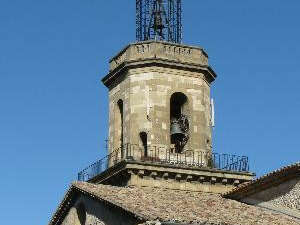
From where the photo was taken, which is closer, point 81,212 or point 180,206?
point 180,206

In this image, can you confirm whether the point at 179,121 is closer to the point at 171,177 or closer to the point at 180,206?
the point at 171,177

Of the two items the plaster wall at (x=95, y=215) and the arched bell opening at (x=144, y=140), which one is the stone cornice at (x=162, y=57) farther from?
the plaster wall at (x=95, y=215)

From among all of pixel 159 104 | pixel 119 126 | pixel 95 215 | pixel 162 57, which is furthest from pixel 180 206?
pixel 162 57

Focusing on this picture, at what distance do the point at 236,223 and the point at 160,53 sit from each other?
34.1 ft

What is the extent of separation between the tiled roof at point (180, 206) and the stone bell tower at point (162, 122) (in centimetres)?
93

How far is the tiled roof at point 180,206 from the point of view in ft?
78.9

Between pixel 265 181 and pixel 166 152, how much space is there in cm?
470

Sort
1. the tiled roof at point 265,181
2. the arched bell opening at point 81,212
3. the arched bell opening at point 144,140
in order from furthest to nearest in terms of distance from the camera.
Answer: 1. the arched bell opening at point 144,140
2. the arched bell opening at point 81,212
3. the tiled roof at point 265,181

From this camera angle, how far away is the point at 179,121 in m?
32.6

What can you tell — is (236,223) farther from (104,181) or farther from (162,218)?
(104,181)

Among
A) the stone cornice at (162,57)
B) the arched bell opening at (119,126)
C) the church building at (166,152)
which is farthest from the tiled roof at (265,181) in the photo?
the stone cornice at (162,57)

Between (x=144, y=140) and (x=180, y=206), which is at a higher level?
(x=144, y=140)

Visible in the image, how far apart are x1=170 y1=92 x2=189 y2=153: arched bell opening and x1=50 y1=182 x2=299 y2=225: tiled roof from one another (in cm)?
255

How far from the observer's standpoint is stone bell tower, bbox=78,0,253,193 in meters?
30.9
